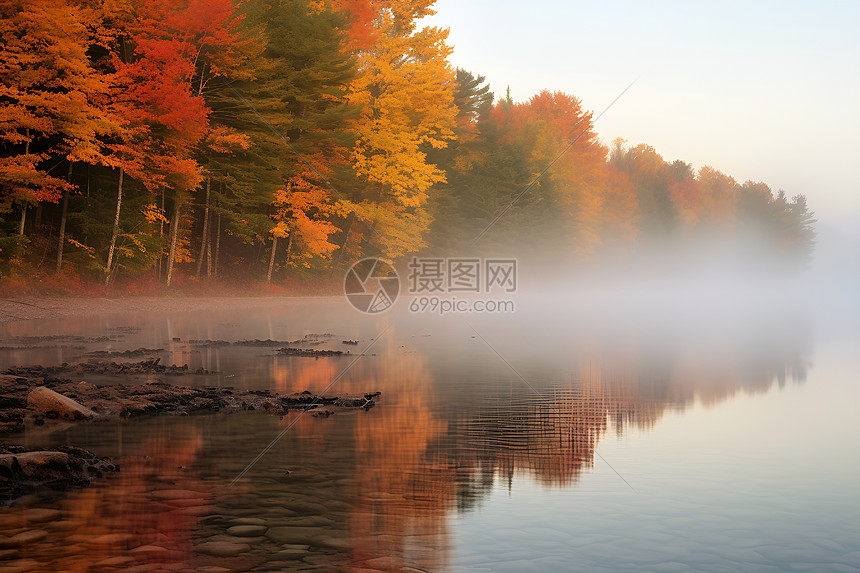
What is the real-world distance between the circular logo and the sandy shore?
584 inches

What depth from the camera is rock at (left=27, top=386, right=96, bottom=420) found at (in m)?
10.5

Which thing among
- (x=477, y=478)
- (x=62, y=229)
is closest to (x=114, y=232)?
(x=62, y=229)

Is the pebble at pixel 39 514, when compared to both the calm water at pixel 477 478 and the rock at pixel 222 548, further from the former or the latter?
the rock at pixel 222 548

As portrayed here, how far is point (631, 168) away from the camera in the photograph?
458 ft

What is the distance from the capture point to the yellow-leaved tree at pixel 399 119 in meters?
55.3

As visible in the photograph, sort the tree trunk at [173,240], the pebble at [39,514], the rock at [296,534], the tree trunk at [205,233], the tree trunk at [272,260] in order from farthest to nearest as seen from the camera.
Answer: the tree trunk at [272,260], the tree trunk at [205,233], the tree trunk at [173,240], the pebble at [39,514], the rock at [296,534]

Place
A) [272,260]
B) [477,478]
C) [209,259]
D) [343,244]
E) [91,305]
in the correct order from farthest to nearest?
[343,244] → [272,260] → [209,259] → [91,305] → [477,478]

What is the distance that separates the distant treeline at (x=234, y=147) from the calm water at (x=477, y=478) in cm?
1821

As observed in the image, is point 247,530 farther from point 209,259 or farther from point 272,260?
point 272,260

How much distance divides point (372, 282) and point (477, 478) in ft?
173

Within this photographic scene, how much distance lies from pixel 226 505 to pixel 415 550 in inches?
71.2

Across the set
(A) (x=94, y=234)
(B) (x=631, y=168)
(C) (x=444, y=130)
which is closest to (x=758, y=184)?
(B) (x=631, y=168)

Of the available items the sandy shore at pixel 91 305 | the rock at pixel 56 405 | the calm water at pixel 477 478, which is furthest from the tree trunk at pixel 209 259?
the rock at pixel 56 405

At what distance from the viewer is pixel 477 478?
788cm
